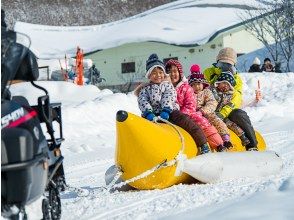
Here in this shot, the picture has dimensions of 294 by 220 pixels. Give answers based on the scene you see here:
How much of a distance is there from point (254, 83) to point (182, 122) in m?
14.9

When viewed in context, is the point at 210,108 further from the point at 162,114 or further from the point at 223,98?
the point at 162,114

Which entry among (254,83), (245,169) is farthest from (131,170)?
(254,83)

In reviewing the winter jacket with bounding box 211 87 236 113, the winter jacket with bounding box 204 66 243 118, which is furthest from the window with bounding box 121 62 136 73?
the winter jacket with bounding box 211 87 236 113

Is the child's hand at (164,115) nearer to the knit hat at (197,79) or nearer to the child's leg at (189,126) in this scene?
the child's leg at (189,126)

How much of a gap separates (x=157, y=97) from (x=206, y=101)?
3.05ft

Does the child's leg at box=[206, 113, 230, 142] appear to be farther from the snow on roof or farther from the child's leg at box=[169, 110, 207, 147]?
the snow on roof

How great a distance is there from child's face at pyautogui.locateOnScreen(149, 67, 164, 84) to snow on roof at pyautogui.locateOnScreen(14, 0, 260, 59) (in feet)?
85.5

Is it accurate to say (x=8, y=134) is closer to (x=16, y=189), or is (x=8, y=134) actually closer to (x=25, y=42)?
(x=16, y=189)

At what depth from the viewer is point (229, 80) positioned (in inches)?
324

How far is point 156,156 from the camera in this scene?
6.17 meters

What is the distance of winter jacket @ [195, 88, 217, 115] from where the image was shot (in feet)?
24.8

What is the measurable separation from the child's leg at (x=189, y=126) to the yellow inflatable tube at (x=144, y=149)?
44 cm

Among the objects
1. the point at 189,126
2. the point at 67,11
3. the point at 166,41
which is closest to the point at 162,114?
the point at 189,126

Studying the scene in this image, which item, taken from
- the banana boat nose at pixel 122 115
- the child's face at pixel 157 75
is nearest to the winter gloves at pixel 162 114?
the child's face at pixel 157 75
